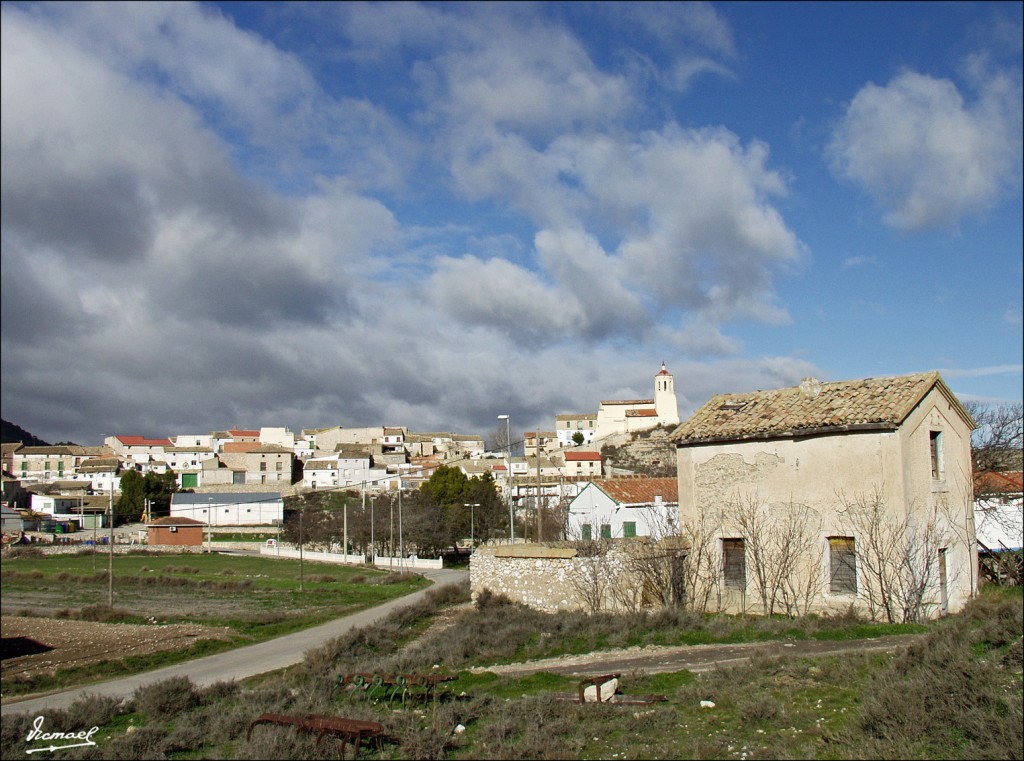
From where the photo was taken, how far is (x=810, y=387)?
70.3 ft

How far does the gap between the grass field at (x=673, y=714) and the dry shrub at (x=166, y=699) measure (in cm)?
3

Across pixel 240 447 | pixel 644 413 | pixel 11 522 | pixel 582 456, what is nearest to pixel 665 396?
pixel 644 413

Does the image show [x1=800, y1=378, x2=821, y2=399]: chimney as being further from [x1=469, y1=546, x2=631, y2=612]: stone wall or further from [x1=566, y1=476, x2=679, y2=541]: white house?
[x1=566, y1=476, x2=679, y2=541]: white house

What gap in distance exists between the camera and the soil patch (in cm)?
2300

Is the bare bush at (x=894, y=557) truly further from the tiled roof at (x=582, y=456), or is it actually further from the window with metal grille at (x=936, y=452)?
the tiled roof at (x=582, y=456)

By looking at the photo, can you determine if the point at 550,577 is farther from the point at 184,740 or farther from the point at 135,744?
the point at 135,744

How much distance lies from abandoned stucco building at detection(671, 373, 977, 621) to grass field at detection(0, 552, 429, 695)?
54.5 ft

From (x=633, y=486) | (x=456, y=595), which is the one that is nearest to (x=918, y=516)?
(x=456, y=595)

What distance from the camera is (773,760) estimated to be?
27.0ft

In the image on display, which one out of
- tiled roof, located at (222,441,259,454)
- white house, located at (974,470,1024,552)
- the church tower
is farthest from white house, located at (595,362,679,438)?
white house, located at (974,470,1024,552)

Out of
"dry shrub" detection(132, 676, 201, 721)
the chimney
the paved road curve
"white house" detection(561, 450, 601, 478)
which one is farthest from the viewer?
"white house" detection(561, 450, 601, 478)

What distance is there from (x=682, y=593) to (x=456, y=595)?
11.5 meters

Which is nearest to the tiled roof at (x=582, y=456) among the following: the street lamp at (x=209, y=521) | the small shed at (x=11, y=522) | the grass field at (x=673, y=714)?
the street lamp at (x=209, y=521)

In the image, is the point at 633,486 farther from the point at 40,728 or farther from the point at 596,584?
the point at 40,728
